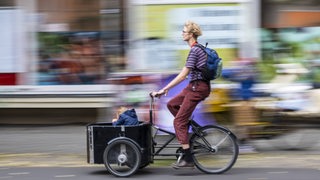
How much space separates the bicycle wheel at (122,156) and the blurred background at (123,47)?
5.72ft

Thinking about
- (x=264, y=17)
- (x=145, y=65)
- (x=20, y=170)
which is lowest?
(x=20, y=170)

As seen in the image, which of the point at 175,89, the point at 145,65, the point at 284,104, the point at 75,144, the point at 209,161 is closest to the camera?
the point at 209,161

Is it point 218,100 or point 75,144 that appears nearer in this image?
point 218,100

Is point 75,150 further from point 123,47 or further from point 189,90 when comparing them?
point 189,90

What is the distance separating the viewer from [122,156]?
7191mm

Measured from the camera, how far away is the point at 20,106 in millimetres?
10500

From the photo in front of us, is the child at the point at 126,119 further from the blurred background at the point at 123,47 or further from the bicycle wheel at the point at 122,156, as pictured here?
the blurred background at the point at 123,47

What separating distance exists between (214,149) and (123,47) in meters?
3.73

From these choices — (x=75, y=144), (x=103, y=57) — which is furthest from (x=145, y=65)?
(x=75, y=144)

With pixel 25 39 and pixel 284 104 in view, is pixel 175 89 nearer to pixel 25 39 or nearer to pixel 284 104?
pixel 284 104

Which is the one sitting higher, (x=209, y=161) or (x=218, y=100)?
(x=218, y=100)

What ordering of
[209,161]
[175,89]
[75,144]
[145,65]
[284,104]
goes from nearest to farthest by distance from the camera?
[209,161] → [175,89] → [284,104] → [75,144] → [145,65]

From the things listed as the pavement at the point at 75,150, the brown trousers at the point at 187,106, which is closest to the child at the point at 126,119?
the brown trousers at the point at 187,106

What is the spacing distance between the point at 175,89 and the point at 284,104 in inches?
66.5
